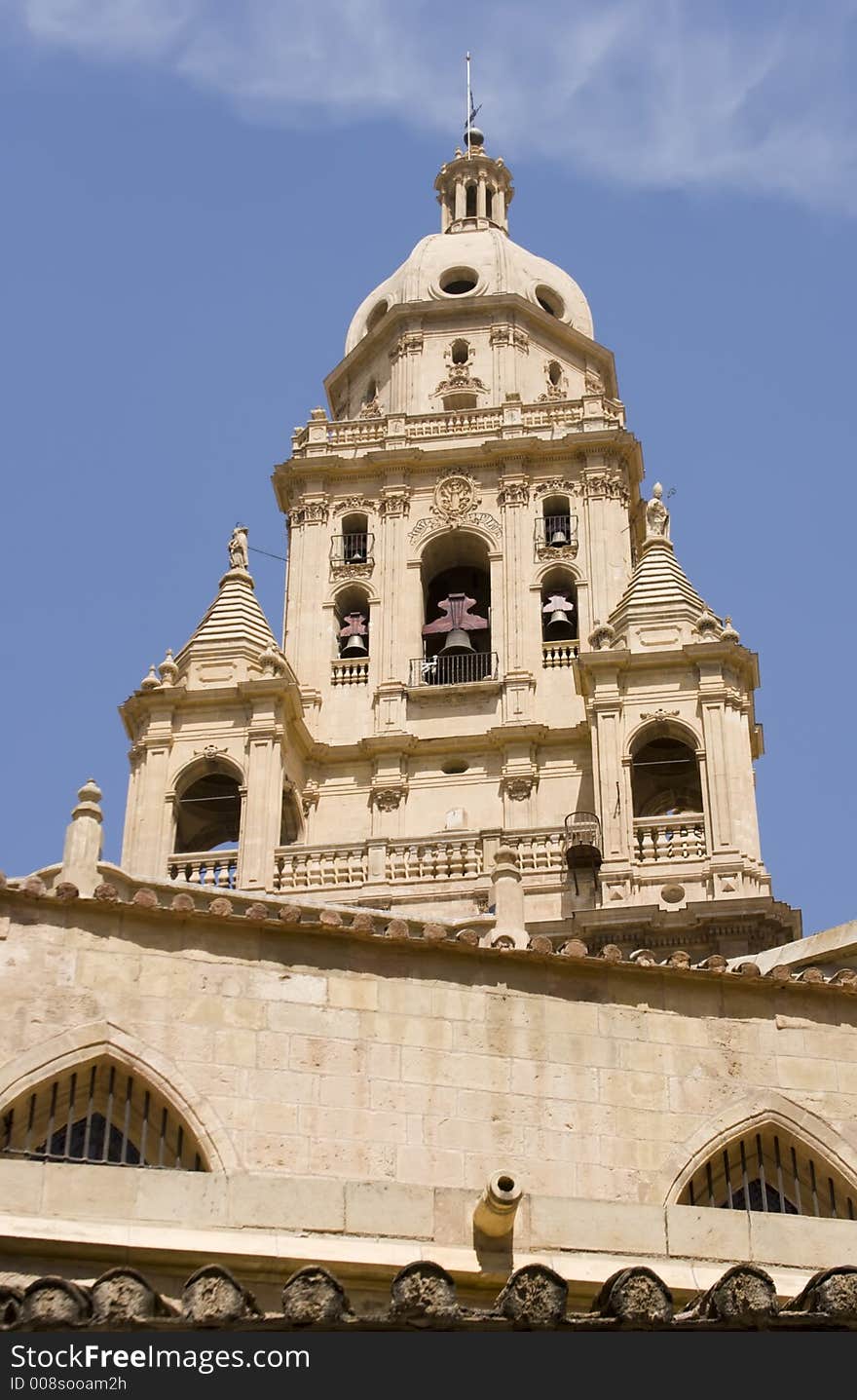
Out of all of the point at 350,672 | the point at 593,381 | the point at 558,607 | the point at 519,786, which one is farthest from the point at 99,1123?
the point at 593,381

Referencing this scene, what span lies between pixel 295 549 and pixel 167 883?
78.8 feet

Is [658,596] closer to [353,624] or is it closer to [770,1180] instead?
[353,624]

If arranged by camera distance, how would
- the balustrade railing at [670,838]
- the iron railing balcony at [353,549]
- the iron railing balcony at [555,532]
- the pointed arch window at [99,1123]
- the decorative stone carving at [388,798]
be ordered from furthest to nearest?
the iron railing balcony at [353,549], the iron railing balcony at [555,532], the decorative stone carving at [388,798], the balustrade railing at [670,838], the pointed arch window at [99,1123]

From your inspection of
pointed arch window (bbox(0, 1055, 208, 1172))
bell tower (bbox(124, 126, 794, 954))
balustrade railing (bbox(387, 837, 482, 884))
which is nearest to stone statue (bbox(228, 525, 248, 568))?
bell tower (bbox(124, 126, 794, 954))

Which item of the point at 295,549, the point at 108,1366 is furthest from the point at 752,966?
the point at 295,549

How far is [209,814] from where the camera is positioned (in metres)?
42.0

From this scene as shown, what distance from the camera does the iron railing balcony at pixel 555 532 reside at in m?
45.9

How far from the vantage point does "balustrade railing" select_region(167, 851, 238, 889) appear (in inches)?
1535

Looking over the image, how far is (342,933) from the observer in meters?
19.5

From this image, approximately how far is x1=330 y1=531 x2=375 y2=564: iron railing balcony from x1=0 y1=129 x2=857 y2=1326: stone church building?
895 millimetres

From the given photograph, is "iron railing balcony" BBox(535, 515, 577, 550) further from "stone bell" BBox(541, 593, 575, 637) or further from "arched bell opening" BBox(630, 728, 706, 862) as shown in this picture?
"arched bell opening" BBox(630, 728, 706, 862)

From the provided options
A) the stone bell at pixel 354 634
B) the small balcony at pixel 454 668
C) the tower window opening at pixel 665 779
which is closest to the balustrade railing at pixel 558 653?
the small balcony at pixel 454 668

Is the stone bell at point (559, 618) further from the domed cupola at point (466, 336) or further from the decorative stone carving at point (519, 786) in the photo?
the domed cupola at point (466, 336)

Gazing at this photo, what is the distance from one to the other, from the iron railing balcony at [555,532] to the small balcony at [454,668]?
2732mm
